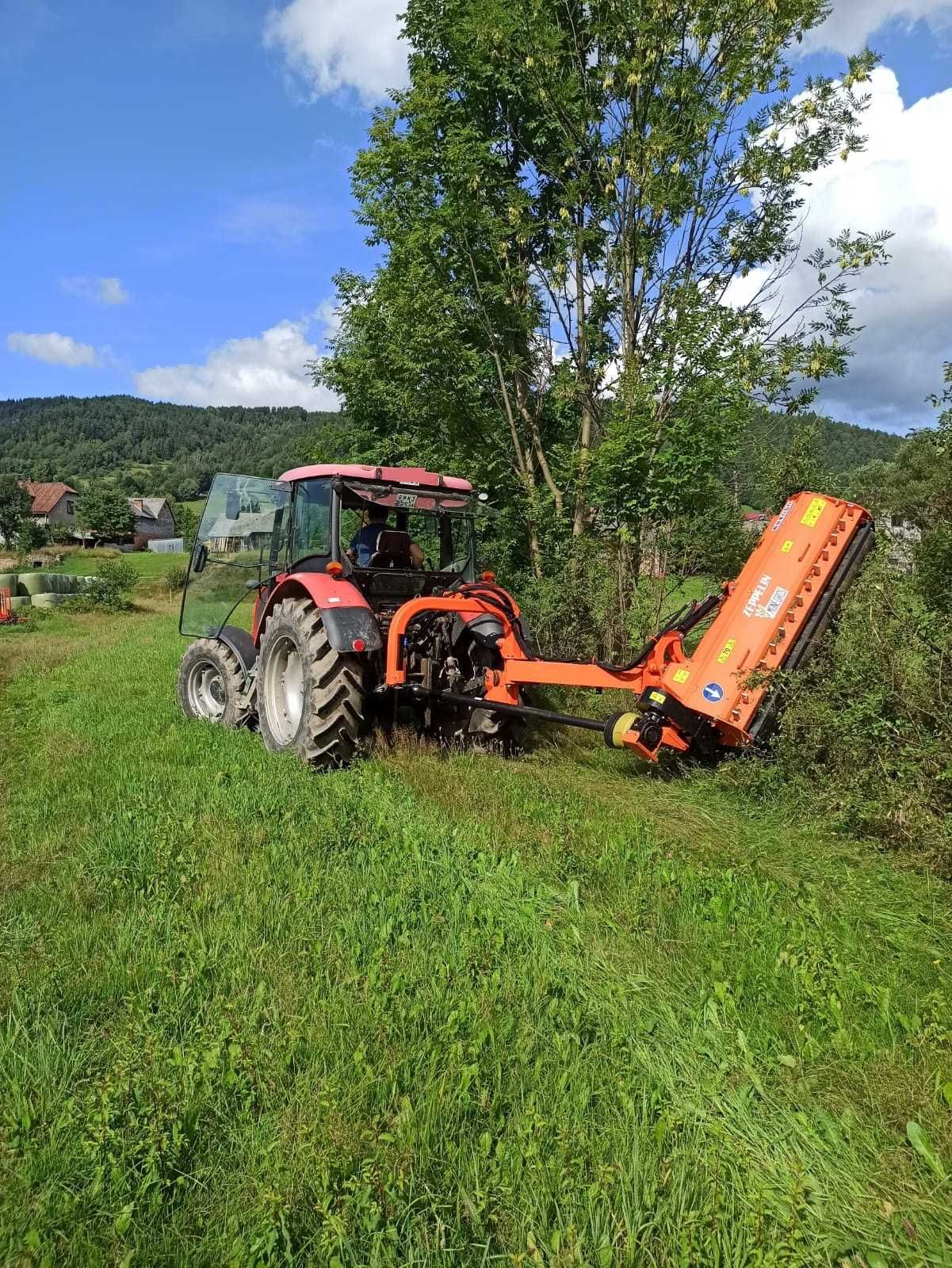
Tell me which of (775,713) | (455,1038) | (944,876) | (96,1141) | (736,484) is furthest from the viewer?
(736,484)

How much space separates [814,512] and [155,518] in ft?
364

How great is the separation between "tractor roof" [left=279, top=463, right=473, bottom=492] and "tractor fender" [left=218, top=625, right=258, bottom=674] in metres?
1.46

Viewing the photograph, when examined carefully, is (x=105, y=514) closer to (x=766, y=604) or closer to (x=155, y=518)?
(x=155, y=518)

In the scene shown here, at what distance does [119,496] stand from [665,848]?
81.4 m

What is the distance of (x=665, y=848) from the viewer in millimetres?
4270

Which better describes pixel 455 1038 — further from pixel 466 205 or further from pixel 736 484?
pixel 466 205

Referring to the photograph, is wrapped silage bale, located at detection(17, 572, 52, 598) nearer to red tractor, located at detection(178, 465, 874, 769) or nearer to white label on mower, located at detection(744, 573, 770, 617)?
red tractor, located at detection(178, 465, 874, 769)

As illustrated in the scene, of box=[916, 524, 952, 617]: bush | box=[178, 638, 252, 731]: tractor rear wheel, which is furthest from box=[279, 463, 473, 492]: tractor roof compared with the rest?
box=[916, 524, 952, 617]: bush

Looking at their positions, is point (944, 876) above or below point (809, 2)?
below

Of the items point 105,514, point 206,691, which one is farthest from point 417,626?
point 105,514

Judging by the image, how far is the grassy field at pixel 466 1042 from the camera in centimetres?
193

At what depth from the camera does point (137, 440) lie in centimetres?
15538

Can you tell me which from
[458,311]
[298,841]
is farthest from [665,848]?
[458,311]

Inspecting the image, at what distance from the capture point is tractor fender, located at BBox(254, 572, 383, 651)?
223 inches
